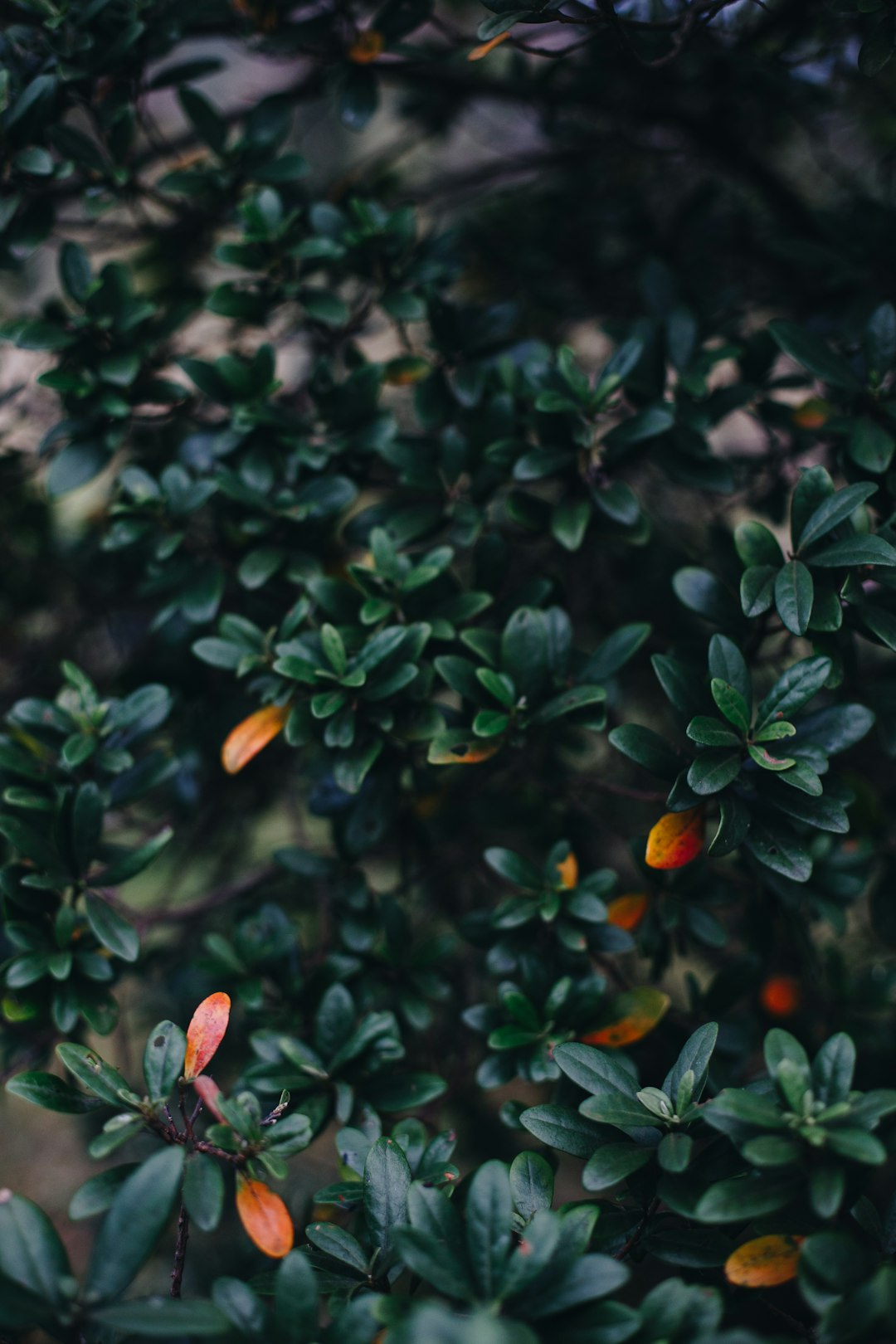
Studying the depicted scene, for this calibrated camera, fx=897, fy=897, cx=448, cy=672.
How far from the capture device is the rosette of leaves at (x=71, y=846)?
3.60 feet

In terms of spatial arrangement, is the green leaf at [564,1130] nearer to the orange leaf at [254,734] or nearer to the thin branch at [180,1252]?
the thin branch at [180,1252]

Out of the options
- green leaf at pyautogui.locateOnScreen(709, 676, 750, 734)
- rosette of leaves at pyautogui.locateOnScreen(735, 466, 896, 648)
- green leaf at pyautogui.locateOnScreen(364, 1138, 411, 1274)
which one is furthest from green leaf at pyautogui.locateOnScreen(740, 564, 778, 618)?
green leaf at pyautogui.locateOnScreen(364, 1138, 411, 1274)

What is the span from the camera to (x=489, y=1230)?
736mm

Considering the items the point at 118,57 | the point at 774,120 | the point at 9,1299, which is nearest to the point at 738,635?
the point at 9,1299

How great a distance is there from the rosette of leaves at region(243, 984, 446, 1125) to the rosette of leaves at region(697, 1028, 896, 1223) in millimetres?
415

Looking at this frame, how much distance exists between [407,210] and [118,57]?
0.44 metres

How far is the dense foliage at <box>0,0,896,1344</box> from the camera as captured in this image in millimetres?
806

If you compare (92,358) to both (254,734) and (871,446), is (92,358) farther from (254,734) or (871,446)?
(871,446)

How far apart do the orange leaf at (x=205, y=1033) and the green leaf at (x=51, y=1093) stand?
0.31 ft

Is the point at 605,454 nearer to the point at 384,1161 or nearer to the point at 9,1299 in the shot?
the point at 384,1161

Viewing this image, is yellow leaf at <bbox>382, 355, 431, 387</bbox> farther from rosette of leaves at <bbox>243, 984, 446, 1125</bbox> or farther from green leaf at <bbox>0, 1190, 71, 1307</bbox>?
green leaf at <bbox>0, 1190, 71, 1307</bbox>

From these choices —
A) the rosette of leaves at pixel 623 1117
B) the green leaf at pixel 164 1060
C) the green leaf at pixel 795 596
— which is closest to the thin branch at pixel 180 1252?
the green leaf at pixel 164 1060

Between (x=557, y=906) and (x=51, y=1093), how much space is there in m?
0.59

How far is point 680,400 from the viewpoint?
1322 mm
